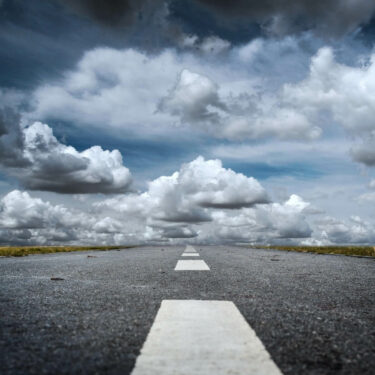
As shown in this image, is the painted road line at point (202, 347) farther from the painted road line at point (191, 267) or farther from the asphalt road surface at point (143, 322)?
the painted road line at point (191, 267)

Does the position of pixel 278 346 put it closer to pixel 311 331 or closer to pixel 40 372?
pixel 311 331

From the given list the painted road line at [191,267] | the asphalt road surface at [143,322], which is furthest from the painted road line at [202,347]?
the painted road line at [191,267]

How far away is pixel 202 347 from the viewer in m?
2.23

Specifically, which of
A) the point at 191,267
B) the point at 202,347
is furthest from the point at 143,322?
the point at 191,267

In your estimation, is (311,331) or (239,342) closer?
(239,342)

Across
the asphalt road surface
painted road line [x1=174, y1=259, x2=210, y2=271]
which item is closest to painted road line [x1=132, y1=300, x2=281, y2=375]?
the asphalt road surface

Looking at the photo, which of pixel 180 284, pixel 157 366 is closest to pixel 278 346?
pixel 157 366

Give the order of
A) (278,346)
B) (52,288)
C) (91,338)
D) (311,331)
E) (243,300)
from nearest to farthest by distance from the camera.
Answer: (278,346) → (91,338) → (311,331) → (243,300) → (52,288)

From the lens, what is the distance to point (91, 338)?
246 centimetres

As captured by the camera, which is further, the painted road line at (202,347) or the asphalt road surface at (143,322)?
the asphalt road surface at (143,322)

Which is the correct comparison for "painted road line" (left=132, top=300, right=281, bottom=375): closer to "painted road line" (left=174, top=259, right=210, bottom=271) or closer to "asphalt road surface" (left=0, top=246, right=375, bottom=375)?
"asphalt road surface" (left=0, top=246, right=375, bottom=375)

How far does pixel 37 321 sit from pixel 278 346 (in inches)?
73.3

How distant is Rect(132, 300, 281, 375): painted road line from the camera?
191 centimetres

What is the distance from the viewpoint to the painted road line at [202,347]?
1.91 m
